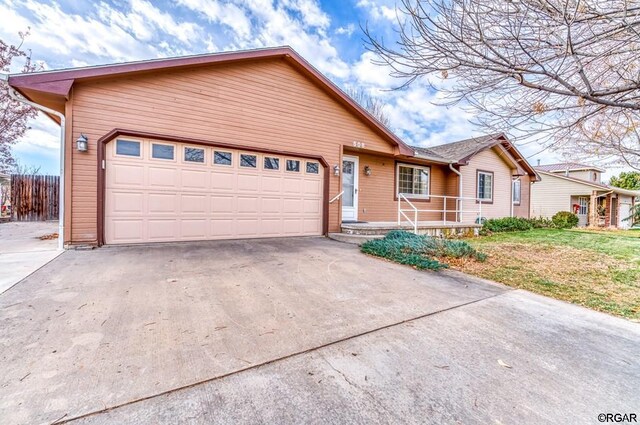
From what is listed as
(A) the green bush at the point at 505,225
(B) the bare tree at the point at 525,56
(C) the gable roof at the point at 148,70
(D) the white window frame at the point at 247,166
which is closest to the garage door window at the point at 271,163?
(D) the white window frame at the point at 247,166

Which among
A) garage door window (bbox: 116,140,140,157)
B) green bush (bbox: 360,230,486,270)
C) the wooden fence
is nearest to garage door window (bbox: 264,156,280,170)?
garage door window (bbox: 116,140,140,157)

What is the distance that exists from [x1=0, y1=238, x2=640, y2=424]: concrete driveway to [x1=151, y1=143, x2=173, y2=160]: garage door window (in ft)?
9.85

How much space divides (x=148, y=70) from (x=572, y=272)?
9132 millimetres

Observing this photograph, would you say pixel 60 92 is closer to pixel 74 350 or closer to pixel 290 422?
pixel 74 350

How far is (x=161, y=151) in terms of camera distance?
20.1ft

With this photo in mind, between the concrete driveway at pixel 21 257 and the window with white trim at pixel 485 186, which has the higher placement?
the window with white trim at pixel 485 186

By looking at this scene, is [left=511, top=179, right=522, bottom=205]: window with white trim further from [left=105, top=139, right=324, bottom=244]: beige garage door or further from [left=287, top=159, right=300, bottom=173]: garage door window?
[left=287, top=159, right=300, bottom=173]: garage door window

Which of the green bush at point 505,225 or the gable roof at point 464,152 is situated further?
the green bush at point 505,225

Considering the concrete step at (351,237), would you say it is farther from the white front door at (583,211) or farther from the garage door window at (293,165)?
the white front door at (583,211)

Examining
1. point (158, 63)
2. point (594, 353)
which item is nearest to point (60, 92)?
point (158, 63)

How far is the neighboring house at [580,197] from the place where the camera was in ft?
63.4

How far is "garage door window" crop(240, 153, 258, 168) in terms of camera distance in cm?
699

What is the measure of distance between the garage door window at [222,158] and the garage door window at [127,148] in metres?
1.55

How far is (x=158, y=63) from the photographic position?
19.1ft
